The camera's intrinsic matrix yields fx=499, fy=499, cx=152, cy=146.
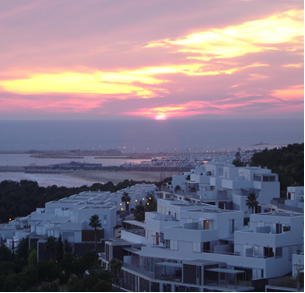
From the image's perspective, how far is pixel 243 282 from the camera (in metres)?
10.2

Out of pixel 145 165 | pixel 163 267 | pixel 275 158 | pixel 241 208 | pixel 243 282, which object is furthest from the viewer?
pixel 145 165

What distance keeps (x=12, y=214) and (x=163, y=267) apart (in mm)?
17810

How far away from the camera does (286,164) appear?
27875mm

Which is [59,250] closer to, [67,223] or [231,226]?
[67,223]

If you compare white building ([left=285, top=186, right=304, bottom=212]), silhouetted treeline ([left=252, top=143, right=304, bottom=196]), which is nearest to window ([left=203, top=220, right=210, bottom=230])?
white building ([left=285, top=186, right=304, bottom=212])

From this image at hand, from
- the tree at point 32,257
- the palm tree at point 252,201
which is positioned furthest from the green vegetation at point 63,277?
the palm tree at point 252,201

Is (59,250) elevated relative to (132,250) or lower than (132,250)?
lower

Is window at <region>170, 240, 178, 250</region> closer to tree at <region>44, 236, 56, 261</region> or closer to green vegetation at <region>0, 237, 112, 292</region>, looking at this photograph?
green vegetation at <region>0, 237, 112, 292</region>

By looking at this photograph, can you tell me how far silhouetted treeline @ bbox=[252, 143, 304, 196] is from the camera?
908 inches

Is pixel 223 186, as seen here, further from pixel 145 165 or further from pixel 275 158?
pixel 145 165

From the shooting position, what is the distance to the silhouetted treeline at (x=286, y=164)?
23.1 m

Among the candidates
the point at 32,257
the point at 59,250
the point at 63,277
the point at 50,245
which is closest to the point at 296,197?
the point at 59,250

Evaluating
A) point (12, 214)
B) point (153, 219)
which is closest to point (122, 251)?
point (153, 219)

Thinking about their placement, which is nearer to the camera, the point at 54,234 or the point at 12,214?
the point at 54,234
